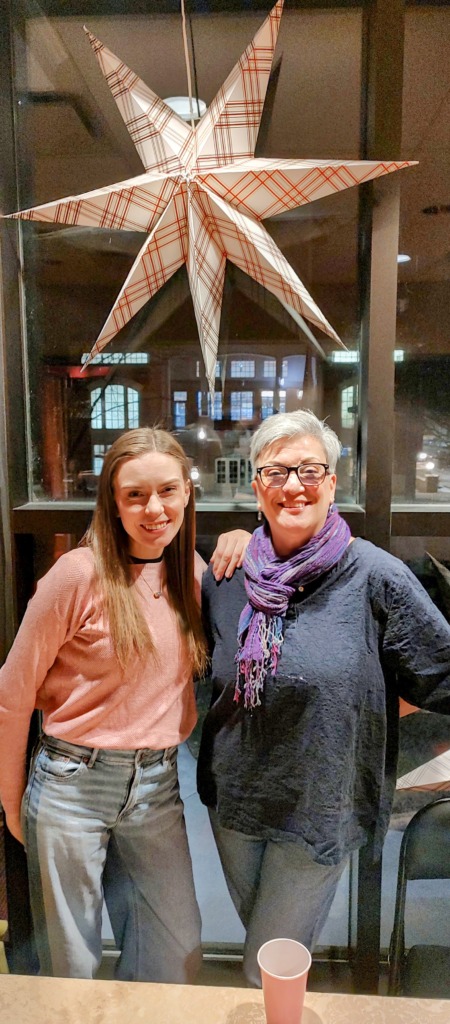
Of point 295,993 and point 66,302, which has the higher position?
point 66,302

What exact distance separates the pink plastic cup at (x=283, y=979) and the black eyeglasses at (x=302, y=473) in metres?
0.75

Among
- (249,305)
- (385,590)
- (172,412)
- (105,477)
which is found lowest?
(385,590)

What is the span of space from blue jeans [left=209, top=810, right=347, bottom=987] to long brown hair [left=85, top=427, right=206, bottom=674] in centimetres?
37

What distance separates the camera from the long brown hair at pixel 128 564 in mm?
1147

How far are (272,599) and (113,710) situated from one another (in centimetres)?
39

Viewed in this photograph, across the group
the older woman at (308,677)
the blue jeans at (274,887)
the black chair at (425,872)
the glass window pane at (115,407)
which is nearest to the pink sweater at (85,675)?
the older woman at (308,677)

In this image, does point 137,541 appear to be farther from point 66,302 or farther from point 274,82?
point 274,82

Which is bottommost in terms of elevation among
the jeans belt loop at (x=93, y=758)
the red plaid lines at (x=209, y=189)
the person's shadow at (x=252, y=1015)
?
the person's shadow at (x=252, y=1015)

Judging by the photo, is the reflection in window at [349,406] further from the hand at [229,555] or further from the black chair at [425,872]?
the black chair at [425,872]

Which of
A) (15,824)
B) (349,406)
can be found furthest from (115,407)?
(15,824)

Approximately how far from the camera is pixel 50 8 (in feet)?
4.44

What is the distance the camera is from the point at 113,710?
46.3 inches

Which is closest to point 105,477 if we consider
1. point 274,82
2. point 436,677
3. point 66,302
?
point 66,302

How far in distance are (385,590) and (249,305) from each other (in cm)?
76
